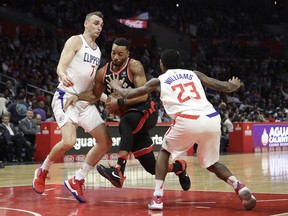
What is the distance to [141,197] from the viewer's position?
7199 millimetres

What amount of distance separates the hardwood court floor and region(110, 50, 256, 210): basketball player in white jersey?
1.04 ft

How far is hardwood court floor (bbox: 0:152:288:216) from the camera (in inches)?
234

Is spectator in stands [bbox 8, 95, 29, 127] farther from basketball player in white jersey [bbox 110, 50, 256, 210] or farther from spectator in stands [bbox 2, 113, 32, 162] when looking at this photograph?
basketball player in white jersey [bbox 110, 50, 256, 210]

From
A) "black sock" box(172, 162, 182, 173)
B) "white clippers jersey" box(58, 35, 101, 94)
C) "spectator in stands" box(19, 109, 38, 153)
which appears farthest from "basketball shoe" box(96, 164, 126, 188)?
"spectator in stands" box(19, 109, 38, 153)

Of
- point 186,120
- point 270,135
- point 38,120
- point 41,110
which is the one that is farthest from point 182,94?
point 270,135

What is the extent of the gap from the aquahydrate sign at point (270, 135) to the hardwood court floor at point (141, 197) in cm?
880

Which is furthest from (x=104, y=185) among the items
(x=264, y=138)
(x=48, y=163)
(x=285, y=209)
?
(x=264, y=138)

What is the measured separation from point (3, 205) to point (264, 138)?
14162 mm

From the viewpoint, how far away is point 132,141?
6.95m

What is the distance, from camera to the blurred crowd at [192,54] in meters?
19.8

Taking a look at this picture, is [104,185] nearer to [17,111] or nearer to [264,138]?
[17,111]

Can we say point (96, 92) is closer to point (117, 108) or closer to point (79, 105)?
point (79, 105)

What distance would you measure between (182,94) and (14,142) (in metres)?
9.16

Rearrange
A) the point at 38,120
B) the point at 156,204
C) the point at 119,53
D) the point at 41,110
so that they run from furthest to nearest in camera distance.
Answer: the point at 41,110 → the point at 38,120 → the point at 119,53 → the point at 156,204
